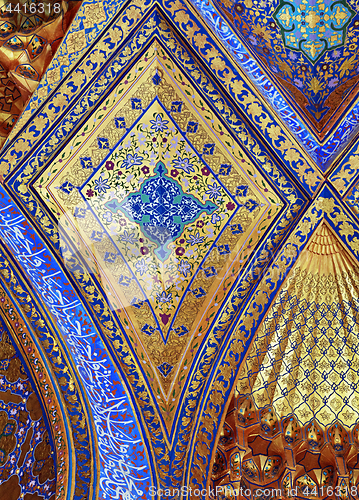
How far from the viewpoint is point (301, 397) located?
4.20m

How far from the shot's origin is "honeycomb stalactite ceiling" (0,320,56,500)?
330 centimetres

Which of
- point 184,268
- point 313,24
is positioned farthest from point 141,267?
point 313,24

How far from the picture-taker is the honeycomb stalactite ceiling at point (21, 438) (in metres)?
3.30

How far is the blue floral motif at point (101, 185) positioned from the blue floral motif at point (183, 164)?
622 mm

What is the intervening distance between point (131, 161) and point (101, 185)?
0.34 meters

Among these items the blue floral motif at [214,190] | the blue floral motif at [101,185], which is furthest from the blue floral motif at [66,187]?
the blue floral motif at [214,190]

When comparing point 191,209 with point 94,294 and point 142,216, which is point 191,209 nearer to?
point 142,216

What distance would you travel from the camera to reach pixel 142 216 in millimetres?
3457

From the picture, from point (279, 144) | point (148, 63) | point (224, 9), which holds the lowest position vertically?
point (279, 144)

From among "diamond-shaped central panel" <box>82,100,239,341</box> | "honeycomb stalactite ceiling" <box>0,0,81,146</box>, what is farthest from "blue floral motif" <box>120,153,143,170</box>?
"honeycomb stalactite ceiling" <box>0,0,81,146</box>

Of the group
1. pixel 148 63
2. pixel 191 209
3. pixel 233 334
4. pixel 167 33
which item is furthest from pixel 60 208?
pixel 233 334

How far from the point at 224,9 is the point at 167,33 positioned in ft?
1.47

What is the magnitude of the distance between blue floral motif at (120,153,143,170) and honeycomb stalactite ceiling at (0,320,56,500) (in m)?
1.86

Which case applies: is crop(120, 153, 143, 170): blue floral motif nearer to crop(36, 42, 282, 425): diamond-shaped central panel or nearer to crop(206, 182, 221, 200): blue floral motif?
crop(36, 42, 282, 425): diamond-shaped central panel
